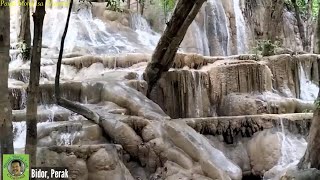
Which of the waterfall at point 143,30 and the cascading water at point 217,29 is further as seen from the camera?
the cascading water at point 217,29

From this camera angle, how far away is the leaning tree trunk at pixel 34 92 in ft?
16.4

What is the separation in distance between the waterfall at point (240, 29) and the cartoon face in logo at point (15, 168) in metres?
16.2

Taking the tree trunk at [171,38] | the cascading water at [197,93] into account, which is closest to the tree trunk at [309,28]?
the cascading water at [197,93]

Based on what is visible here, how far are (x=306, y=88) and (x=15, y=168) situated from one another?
37.6 feet

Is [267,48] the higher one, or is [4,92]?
[267,48]

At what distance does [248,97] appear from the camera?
12.5 m

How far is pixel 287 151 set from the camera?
975 centimetres

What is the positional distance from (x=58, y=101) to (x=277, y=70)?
25.5ft

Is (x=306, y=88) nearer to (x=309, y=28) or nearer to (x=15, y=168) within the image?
(x=309, y=28)

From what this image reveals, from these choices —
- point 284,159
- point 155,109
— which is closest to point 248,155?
point 284,159

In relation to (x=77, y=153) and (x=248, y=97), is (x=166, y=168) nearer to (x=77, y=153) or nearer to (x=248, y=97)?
(x=77, y=153)

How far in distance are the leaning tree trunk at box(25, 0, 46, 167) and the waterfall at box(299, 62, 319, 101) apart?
10.6m

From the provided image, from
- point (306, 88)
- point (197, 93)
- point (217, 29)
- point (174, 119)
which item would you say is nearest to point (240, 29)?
point (217, 29)

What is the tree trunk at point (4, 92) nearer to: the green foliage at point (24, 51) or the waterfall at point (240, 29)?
the green foliage at point (24, 51)
